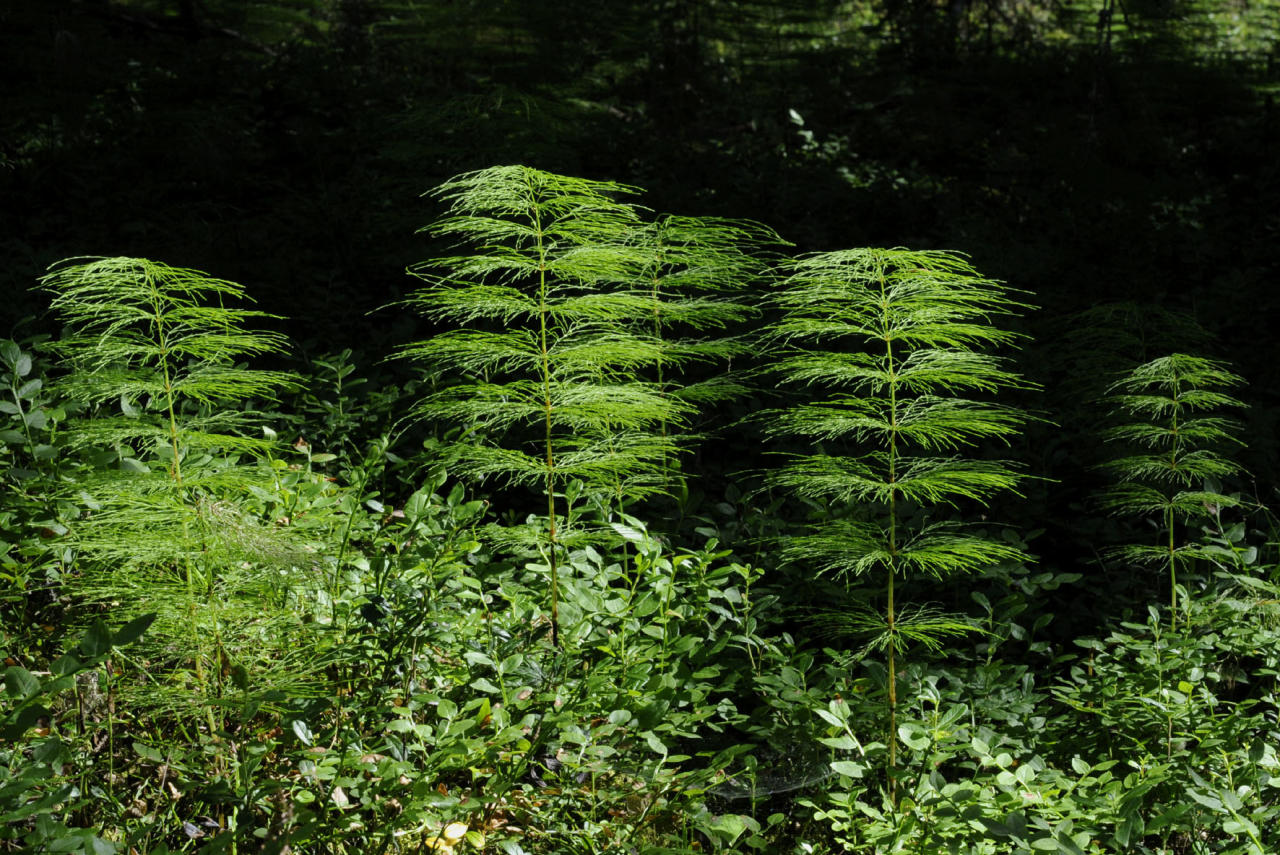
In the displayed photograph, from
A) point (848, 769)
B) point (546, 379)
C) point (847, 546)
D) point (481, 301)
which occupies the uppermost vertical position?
point (481, 301)

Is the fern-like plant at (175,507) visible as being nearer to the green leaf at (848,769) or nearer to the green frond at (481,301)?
the green frond at (481,301)

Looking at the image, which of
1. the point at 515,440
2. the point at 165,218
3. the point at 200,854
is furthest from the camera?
the point at 165,218

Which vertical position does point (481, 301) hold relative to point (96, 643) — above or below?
above

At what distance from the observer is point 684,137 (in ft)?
29.1

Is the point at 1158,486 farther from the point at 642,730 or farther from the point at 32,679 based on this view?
the point at 32,679

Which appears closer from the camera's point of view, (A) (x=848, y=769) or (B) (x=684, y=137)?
(A) (x=848, y=769)

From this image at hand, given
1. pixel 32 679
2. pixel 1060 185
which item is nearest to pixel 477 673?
pixel 32 679

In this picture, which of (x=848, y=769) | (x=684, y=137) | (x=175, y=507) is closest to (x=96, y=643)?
(x=175, y=507)

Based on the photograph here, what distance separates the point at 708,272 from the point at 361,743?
6.00 ft

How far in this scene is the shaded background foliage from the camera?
19.8ft

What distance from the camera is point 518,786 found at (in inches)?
103

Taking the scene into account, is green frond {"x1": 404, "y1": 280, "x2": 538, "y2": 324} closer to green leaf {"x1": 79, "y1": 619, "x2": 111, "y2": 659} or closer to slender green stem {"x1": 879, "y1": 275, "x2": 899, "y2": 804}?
slender green stem {"x1": 879, "y1": 275, "x2": 899, "y2": 804}

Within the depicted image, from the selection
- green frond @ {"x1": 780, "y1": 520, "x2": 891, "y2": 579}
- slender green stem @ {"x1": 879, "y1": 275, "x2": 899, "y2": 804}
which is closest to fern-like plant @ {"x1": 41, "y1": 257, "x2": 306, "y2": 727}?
green frond @ {"x1": 780, "y1": 520, "x2": 891, "y2": 579}

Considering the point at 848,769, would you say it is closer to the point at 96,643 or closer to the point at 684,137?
the point at 96,643
